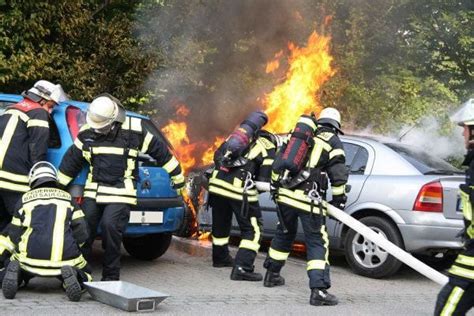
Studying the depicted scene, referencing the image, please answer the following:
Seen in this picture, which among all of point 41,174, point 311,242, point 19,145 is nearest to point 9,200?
point 19,145

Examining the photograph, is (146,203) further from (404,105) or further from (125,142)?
(404,105)

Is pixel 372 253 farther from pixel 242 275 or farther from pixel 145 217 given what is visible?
pixel 145 217

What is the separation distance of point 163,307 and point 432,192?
3256 millimetres

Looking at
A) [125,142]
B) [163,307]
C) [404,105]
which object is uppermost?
[404,105]

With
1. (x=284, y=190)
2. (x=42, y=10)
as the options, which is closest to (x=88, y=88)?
(x=42, y=10)

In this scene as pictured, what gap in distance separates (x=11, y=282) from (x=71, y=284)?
0.46 metres

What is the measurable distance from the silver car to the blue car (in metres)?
1.85

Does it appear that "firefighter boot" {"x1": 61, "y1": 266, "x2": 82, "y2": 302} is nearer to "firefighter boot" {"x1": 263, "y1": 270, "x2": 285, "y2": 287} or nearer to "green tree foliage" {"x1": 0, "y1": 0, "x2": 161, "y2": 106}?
"firefighter boot" {"x1": 263, "y1": 270, "x2": 285, "y2": 287}

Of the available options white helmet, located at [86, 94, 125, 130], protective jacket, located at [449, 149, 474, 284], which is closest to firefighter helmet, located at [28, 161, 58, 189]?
white helmet, located at [86, 94, 125, 130]

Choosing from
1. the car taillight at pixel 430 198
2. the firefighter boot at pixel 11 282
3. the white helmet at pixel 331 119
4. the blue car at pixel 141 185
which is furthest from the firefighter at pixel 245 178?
the firefighter boot at pixel 11 282

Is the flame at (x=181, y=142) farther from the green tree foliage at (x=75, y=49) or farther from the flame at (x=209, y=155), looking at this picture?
the green tree foliage at (x=75, y=49)

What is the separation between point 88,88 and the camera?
33.9ft

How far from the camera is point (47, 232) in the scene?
578 centimetres

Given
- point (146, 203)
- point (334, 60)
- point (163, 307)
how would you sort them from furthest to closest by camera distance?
point (334, 60)
point (146, 203)
point (163, 307)
